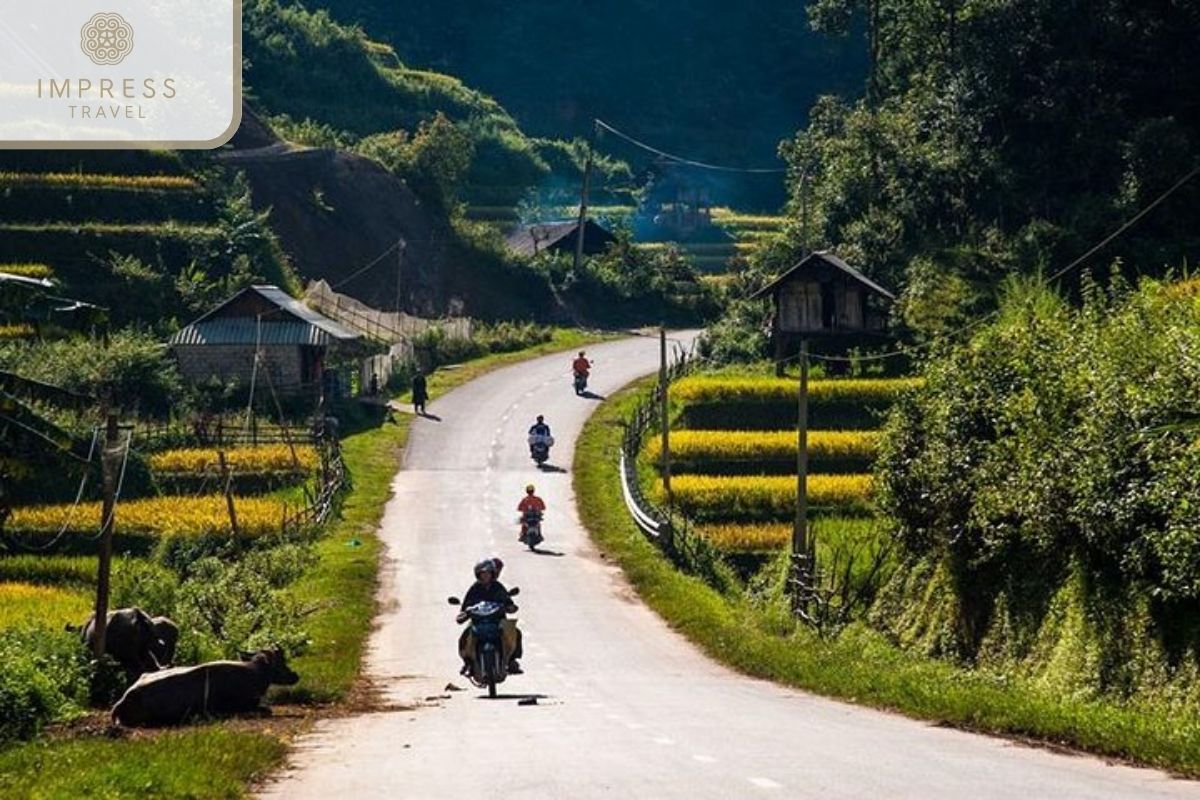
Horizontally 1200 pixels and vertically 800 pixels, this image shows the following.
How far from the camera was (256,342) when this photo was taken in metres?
70.6

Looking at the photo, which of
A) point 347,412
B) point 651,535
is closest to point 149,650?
point 651,535

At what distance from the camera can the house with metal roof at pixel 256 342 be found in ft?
233

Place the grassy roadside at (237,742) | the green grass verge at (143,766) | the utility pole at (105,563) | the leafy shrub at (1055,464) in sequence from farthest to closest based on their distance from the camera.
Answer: the leafy shrub at (1055,464) < the utility pole at (105,563) < the grassy roadside at (237,742) < the green grass verge at (143,766)

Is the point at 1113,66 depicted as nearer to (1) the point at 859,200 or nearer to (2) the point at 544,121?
(1) the point at 859,200

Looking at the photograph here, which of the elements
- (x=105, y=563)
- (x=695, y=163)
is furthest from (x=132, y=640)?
(x=695, y=163)

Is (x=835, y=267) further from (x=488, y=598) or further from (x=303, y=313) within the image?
(x=488, y=598)

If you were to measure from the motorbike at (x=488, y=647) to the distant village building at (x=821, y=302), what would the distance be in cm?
4642

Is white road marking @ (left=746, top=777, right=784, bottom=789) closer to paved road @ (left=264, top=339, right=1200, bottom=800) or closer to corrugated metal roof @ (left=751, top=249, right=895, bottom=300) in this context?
paved road @ (left=264, top=339, right=1200, bottom=800)

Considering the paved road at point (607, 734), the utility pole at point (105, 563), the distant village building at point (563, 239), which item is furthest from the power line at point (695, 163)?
the utility pole at point (105, 563)

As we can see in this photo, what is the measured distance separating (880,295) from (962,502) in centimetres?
3594

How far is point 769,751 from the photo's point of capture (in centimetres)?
1944

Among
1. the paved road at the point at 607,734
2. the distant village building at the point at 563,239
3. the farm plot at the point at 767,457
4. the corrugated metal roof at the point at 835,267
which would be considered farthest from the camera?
the distant village building at the point at 563,239

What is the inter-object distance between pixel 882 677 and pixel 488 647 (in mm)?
5365

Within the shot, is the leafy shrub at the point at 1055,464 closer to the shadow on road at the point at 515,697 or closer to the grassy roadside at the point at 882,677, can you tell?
Answer: the grassy roadside at the point at 882,677
